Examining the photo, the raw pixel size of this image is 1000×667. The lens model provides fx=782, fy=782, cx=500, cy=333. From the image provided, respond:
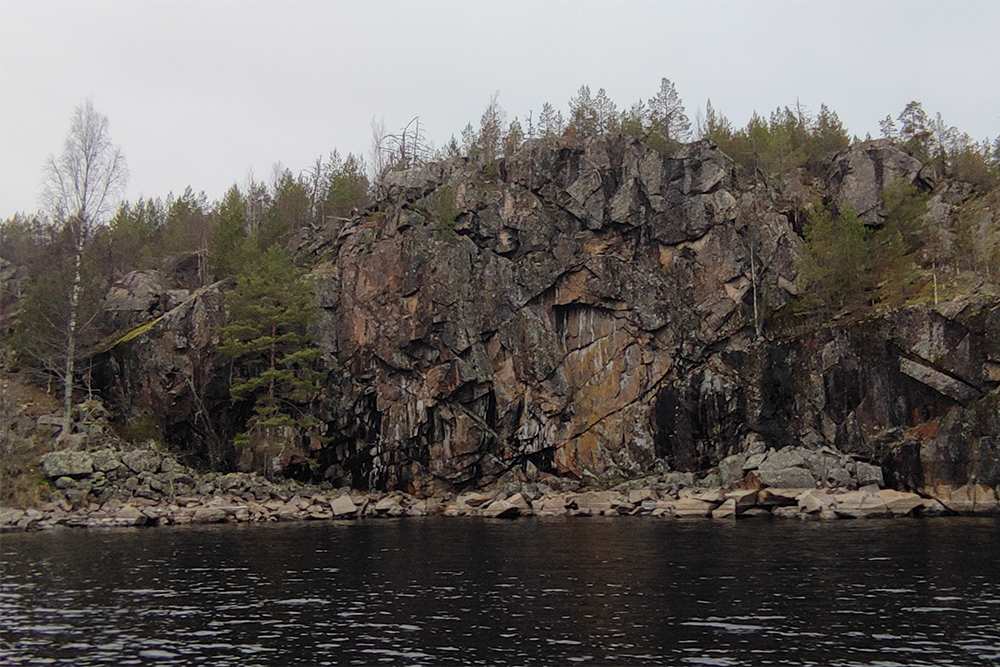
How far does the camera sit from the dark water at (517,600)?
55.0 feet

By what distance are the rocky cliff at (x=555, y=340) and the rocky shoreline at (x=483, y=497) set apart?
4373 millimetres

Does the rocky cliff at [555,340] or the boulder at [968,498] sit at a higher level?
the rocky cliff at [555,340]

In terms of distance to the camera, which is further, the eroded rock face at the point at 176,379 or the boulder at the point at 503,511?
the eroded rock face at the point at 176,379

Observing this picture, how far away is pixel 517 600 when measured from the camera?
74.8ft

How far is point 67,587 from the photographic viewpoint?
26.0 meters

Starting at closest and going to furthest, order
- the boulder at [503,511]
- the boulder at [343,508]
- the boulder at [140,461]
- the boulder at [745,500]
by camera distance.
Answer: the boulder at [745,500]
the boulder at [503,511]
the boulder at [343,508]
the boulder at [140,461]

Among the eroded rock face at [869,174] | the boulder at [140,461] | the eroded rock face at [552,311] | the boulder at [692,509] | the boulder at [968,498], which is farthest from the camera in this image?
the eroded rock face at [869,174]

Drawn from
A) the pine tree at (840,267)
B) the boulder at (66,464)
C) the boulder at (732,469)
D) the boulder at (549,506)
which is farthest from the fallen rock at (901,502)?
the boulder at (66,464)

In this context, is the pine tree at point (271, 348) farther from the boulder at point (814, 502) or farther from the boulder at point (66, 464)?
the boulder at point (814, 502)

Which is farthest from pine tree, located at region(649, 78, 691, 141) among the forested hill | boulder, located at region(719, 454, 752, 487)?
boulder, located at region(719, 454, 752, 487)

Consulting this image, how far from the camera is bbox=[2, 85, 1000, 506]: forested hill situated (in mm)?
66312

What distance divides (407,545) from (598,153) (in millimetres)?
52977

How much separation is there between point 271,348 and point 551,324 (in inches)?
1010

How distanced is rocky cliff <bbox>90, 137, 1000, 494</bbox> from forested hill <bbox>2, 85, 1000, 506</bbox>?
0.20 metres
